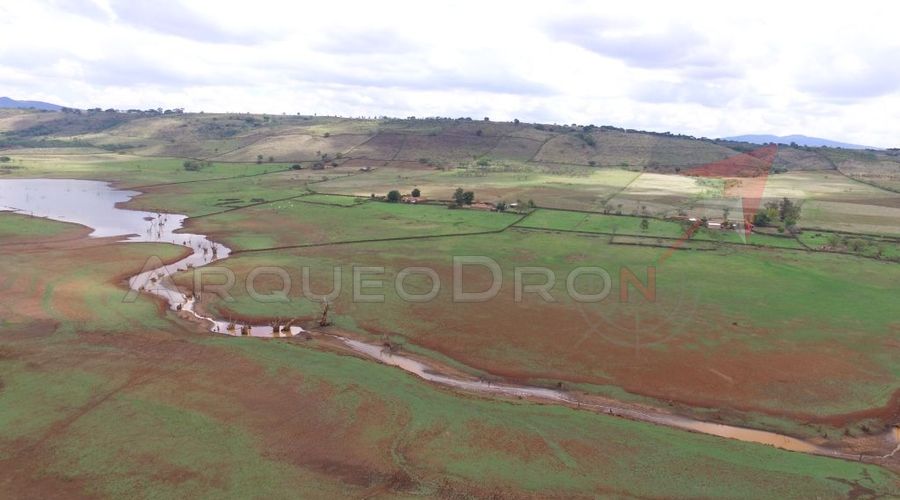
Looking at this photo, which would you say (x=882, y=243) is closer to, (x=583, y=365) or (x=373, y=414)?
(x=583, y=365)

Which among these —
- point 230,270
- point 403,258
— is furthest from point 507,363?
point 230,270

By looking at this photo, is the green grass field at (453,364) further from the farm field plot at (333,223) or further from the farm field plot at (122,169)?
the farm field plot at (122,169)

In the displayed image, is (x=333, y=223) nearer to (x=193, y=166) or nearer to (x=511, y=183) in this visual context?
(x=511, y=183)

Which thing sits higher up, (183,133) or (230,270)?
(183,133)

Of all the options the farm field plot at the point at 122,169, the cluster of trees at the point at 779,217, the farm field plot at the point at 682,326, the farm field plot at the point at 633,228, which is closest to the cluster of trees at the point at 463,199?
the farm field plot at the point at 633,228

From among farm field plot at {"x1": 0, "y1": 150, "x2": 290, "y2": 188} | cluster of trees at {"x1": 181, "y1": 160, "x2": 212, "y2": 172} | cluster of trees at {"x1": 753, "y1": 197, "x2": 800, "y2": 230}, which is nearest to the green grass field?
cluster of trees at {"x1": 753, "y1": 197, "x2": 800, "y2": 230}

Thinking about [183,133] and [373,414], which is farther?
[183,133]

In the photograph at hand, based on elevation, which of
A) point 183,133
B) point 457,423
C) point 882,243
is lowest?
point 457,423

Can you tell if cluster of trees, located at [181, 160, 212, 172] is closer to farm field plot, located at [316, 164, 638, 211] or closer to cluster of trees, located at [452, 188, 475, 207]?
farm field plot, located at [316, 164, 638, 211]

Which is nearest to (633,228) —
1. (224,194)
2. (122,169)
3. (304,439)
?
(304,439)
